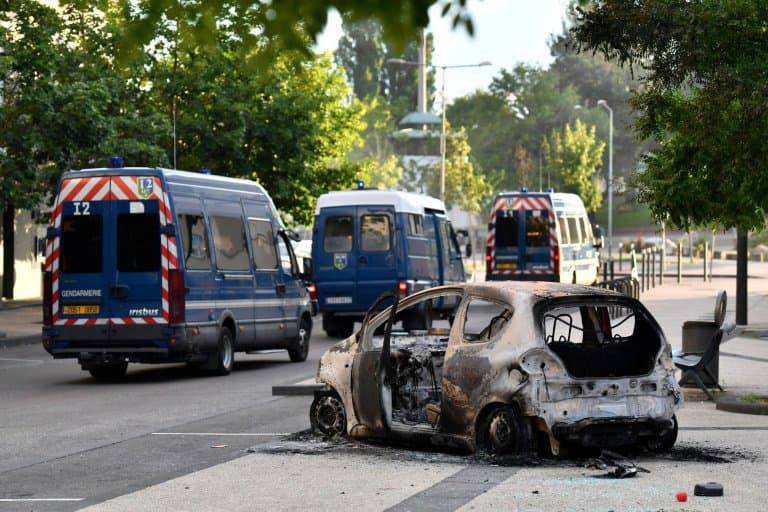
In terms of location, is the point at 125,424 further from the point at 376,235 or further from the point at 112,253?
the point at 376,235

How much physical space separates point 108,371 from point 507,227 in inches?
755

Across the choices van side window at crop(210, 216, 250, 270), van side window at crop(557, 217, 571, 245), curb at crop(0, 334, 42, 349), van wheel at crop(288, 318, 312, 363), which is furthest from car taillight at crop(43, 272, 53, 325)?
van side window at crop(557, 217, 571, 245)

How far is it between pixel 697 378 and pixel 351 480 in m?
6.60

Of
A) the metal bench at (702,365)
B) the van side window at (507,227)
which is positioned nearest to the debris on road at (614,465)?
the metal bench at (702,365)

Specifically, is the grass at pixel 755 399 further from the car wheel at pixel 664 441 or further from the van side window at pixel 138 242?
the van side window at pixel 138 242

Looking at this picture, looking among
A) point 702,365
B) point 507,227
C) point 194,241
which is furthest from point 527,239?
point 702,365

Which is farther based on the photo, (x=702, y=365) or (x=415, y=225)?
(x=415, y=225)

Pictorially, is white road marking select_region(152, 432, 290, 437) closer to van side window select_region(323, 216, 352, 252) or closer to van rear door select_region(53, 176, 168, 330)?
van rear door select_region(53, 176, 168, 330)

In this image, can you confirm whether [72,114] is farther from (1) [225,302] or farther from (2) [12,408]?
(2) [12,408]

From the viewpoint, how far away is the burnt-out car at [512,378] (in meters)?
11.1

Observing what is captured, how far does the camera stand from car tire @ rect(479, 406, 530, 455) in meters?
11.0

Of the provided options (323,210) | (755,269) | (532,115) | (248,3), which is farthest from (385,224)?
(532,115)

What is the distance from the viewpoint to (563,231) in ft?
127

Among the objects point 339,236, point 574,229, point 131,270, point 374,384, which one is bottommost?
point 374,384
